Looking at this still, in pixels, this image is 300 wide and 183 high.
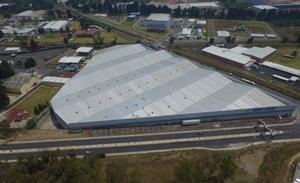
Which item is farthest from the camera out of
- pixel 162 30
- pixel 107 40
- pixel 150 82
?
pixel 162 30

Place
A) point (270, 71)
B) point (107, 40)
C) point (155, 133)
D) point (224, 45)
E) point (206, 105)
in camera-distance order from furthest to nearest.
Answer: point (107, 40), point (224, 45), point (270, 71), point (206, 105), point (155, 133)

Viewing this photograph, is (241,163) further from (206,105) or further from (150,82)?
(150,82)

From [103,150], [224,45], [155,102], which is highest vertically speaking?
[224,45]

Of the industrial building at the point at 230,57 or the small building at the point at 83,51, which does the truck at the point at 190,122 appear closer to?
the industrial building at the point at 230,57

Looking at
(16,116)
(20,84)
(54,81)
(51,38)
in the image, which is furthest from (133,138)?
(51,38)

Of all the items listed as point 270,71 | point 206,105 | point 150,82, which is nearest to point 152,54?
point 150,82

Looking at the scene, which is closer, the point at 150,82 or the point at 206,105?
the point at 206,105
